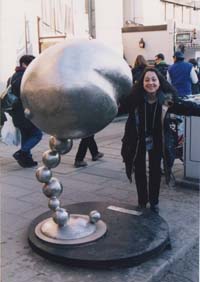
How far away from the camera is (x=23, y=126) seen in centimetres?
724

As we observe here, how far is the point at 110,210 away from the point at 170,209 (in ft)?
2.83

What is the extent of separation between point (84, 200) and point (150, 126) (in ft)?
4.70

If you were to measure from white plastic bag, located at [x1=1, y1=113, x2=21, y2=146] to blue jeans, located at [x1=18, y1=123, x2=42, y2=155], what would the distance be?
0.59 ft

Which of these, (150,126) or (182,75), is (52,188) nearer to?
(150,126)

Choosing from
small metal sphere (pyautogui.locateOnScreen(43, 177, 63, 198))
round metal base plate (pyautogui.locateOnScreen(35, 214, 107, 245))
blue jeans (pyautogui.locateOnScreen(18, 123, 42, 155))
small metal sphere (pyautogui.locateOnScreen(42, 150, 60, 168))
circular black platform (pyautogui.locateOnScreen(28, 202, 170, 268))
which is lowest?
circular black platform (pyautogui.locateOnScreen(28, 202, 170, 268))

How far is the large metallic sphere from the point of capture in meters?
3.35

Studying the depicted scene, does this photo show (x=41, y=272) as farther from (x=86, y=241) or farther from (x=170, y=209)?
(x=170, y=209)

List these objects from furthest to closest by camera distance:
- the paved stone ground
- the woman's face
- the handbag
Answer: the handbag < the woman's face < the paved stone ground

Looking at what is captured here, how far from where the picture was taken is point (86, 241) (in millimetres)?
3893

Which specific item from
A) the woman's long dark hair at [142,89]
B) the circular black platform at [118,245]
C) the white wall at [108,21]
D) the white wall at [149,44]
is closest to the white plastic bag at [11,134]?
the circular black platform at [118,245]

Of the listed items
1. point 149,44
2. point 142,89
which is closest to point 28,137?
point 142,89

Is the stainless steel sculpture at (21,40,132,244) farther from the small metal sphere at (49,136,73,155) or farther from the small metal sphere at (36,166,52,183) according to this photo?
the small metal sphere at (36,166,52,183)

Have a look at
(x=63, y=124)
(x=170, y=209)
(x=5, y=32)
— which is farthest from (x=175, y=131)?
(x=5, y=32)

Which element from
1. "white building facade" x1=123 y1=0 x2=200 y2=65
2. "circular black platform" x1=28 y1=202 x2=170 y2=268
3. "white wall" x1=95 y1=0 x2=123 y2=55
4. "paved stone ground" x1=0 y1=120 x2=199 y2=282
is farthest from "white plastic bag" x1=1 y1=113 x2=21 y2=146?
"white building facade" x1=123 y1=0 x2=200 y2=65
